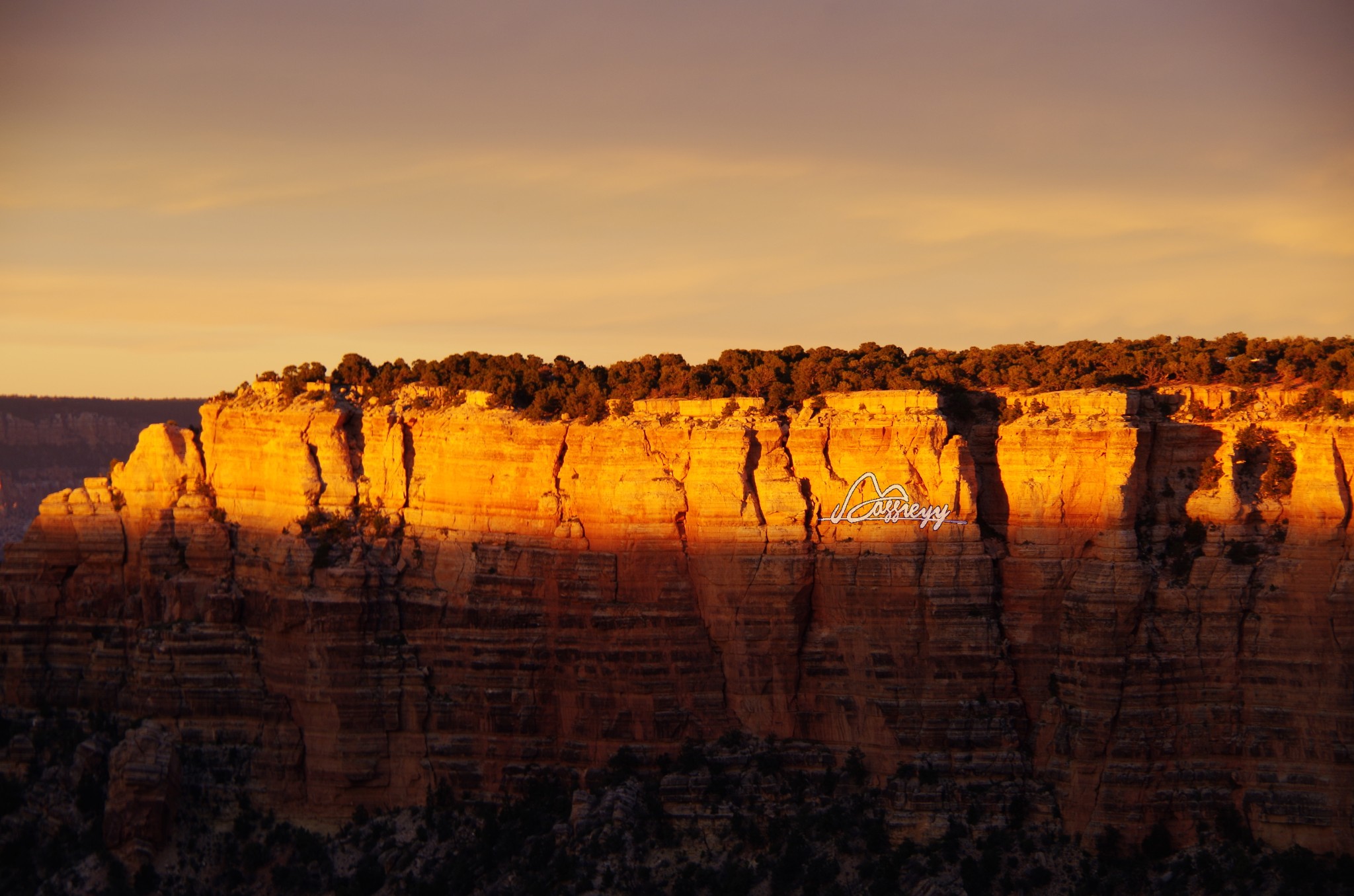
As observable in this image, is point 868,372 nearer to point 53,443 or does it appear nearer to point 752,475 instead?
point 752,475

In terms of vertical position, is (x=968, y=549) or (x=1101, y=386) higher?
(x=1101, y=386)

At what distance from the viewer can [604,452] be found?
63.8m

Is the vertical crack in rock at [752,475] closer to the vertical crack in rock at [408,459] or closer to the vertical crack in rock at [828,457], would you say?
the vertical crack in rock at [828,457]

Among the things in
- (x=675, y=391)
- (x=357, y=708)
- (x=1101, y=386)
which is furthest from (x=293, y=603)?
(x=1101, y=386)

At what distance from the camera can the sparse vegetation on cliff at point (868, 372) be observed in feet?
207

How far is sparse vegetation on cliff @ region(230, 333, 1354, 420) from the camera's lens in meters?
63.1

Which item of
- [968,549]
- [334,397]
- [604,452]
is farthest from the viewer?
[334,397]

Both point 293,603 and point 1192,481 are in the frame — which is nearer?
point 1192,481

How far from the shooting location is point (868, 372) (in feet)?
220

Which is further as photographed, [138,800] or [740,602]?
[138,800]

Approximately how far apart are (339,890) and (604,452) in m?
17.1

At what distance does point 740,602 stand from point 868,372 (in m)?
10.5

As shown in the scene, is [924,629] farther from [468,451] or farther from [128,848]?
[128,848]

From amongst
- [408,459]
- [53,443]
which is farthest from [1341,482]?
[53,443]
